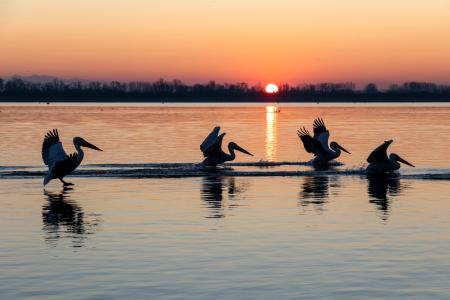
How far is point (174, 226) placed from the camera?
15.0 metres

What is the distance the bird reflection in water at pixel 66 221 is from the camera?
14227 mm

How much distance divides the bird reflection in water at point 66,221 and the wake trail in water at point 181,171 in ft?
18.1

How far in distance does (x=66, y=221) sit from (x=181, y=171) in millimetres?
10540

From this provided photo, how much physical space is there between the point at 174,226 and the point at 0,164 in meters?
16.2

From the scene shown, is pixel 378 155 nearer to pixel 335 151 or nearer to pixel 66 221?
pixel 335 151

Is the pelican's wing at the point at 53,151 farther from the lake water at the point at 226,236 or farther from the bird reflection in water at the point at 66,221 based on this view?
the bird reflection in water at the point at 66,221

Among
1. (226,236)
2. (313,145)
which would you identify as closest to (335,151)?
(313,145)

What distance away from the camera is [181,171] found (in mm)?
26391

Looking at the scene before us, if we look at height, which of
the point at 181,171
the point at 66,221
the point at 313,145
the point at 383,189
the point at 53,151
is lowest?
the point at 181,171

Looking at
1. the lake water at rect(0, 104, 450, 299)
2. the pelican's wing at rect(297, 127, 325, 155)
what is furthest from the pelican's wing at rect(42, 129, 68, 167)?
the pelican's wing at rect(297, 127, 325, 155)

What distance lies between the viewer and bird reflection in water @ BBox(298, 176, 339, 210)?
1844 centimetres

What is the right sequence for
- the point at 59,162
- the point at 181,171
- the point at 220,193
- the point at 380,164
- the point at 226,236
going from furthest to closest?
the point at 181,171 → the point at 380,164 → the point at 59,162 → the point at 220,193 → the point at 226,236

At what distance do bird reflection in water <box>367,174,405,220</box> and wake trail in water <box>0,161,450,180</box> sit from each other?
57cm

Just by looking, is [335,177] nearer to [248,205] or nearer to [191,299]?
[248,205]
